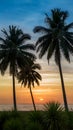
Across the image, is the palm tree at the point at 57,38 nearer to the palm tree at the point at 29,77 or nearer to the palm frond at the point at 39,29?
the palm frond at the point at 39,29

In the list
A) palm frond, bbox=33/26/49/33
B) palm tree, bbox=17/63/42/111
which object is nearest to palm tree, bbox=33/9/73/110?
palm frond, bbox=33/26/49/33

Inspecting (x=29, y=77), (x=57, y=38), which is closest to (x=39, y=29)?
(x=57, y=38)

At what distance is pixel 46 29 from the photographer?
5741 centimetres

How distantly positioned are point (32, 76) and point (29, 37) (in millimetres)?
13637

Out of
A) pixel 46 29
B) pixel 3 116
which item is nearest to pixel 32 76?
pixel 46 29

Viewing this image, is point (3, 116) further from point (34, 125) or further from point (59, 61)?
point (59, 61)

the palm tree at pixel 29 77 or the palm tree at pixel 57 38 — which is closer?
the palm tree at pixel 57 38

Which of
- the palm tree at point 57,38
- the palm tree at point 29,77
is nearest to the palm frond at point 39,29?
the palm tree at point 57,38

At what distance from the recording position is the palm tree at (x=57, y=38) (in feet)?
180

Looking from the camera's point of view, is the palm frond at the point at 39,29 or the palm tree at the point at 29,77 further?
the palm tree at the point at 29,77

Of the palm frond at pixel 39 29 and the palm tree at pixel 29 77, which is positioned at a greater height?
the palm frond at pixel 39 29

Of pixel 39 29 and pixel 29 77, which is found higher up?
pixel 39 29

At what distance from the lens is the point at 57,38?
182 ft

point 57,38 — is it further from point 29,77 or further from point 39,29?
point 29,77
